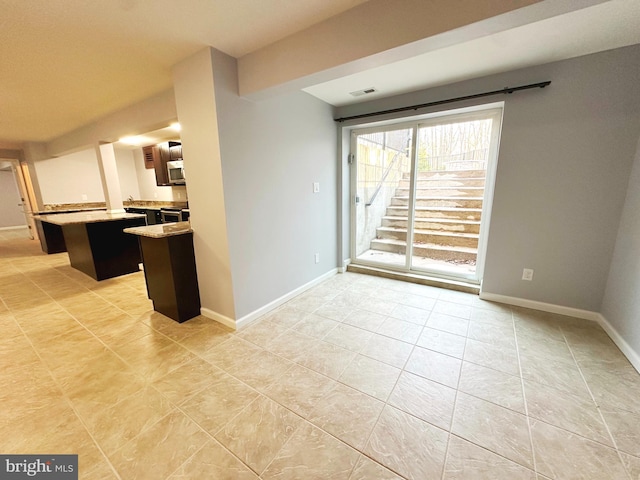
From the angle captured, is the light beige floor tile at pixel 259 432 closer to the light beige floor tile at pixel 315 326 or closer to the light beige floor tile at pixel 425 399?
the light beige floor tile at pixel 425 399

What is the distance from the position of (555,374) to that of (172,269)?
3133 mm

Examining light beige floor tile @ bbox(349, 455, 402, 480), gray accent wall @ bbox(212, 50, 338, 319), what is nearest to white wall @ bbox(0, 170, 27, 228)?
gray accent wall @ bbox(212, 50, 338, 319)

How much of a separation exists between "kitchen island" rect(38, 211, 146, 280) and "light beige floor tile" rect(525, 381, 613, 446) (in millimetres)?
4878

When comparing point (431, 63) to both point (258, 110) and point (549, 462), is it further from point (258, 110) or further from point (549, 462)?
point (549, 462)

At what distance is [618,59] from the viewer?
6.61 ft

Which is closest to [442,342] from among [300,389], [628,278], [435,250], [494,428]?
[494,428]

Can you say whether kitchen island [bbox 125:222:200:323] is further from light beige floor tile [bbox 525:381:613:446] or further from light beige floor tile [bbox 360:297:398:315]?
light beige floor tile [bbox 525:381:613:446]

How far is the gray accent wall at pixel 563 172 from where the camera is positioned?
82.4 inches

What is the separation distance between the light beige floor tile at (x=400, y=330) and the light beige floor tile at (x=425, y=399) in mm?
462

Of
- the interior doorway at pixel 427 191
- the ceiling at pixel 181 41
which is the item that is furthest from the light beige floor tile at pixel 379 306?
the ceiling at pixel 181 41

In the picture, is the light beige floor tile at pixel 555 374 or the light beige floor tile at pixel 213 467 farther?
the light beige floor tile at pixel 555 374

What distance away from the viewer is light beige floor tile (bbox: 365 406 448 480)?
117 centimetres

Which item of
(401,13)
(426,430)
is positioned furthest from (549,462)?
(401,13)

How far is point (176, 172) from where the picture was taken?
500cm
